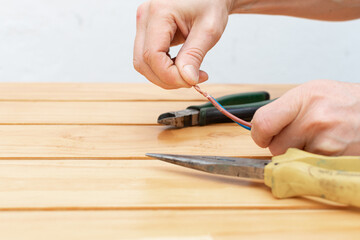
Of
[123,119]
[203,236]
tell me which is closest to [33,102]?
[123,119]

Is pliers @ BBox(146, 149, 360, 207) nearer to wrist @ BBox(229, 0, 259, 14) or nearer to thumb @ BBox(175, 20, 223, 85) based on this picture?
thumb @ BBox(175, 20, 223, 85)

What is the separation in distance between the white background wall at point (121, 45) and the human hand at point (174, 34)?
4.57 ft

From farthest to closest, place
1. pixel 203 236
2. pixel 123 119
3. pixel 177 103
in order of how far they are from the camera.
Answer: pixel 177 103 → pixel 123 119 → pixel 203 236

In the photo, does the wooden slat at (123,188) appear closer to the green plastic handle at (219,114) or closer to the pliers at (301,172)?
the pliers at (301,172)

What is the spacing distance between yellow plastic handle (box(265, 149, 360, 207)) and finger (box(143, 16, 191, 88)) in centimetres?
28

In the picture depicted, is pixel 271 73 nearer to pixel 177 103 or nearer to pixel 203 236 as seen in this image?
pixel 177 103

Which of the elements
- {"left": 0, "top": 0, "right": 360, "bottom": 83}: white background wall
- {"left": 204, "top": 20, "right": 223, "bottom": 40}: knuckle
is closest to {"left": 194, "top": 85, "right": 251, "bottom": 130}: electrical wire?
{"left": 204, "top": 20, "right": 223, "bottom": 40}: knuckle

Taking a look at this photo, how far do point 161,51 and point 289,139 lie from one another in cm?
29

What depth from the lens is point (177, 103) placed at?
986 millimetres

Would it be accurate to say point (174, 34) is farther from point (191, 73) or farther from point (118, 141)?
point (118, 141)

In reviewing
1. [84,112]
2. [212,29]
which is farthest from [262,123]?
[84,112]

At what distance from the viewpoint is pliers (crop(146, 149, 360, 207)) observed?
1.56 feet

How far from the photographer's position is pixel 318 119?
56cm

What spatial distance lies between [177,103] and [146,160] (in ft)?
1.21
